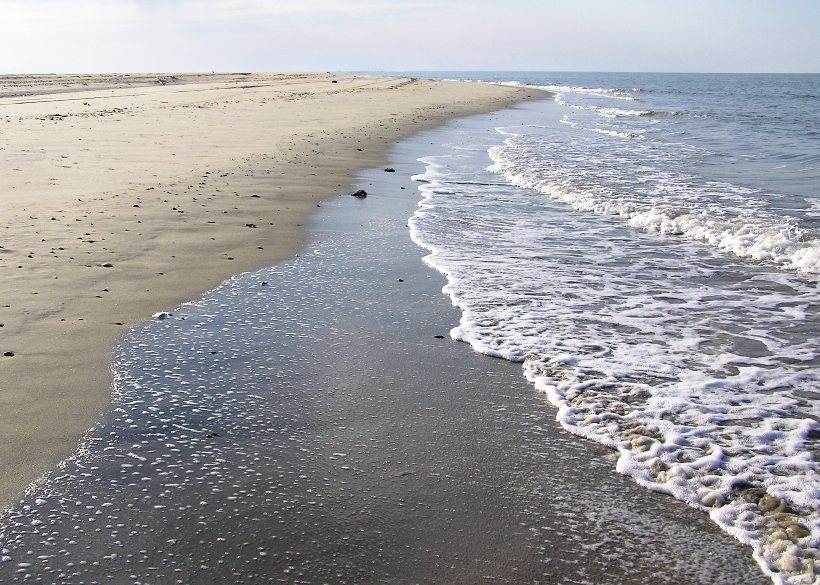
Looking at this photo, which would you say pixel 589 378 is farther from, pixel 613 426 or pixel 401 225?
pixel 401 225

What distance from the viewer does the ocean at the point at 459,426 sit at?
2.69 metres

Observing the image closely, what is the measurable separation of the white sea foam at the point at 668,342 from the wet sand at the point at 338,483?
20cm

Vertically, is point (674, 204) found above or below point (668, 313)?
above

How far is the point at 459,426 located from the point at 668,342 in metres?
2.08

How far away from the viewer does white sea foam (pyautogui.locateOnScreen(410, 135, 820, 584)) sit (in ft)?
10.5

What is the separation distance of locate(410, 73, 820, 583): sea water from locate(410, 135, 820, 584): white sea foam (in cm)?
1

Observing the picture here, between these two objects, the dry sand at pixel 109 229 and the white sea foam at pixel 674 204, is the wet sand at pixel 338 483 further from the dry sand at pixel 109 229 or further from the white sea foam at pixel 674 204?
the white sea foam at pixel 674 204

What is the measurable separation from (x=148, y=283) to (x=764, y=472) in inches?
186

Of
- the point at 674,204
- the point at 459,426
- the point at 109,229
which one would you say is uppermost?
the point at 109,229

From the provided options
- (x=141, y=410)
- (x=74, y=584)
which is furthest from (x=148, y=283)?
(x=74, y=584)

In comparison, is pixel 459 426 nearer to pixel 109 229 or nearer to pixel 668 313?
pixel 668 313

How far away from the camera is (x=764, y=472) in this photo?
329cm

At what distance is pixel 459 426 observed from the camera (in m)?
3.72

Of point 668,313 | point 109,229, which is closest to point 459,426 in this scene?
point 668,313
